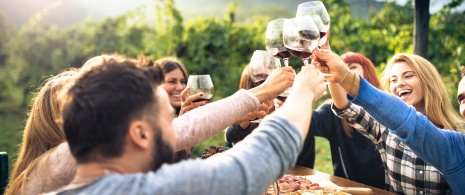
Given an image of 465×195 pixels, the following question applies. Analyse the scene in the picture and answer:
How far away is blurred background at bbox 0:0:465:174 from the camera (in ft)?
20.6

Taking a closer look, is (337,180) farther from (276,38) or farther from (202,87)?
(276,38)

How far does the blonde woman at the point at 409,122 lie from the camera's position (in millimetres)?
2041

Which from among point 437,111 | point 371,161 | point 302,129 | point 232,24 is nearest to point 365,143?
point 371,161

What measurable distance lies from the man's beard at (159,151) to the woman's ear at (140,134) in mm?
23

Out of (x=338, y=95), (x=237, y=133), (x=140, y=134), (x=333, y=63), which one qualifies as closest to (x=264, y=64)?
(x=333, y=63)

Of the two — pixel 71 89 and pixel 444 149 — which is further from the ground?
pixel 71 89

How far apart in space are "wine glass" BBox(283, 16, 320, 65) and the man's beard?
2.64 ft

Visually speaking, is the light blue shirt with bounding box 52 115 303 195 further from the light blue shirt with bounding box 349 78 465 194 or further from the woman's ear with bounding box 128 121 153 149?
the light blue shirt with bounding box 349 78 465 194

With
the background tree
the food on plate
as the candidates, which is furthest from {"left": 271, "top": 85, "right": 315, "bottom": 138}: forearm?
the background tree

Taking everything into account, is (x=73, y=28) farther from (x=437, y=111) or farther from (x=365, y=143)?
(x=437, y=111)

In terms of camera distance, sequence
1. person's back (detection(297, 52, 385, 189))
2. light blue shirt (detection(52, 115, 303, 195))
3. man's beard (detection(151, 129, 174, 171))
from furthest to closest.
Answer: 1. person's back (detection(297, 52, 385, 189))
2. man's beard (detection(151, 129, 174, 171))
3. light blue shirt (detection(52, 115, 303, 195))

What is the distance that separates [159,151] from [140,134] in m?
0.08

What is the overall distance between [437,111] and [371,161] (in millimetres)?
943

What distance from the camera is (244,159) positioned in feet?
3.94
